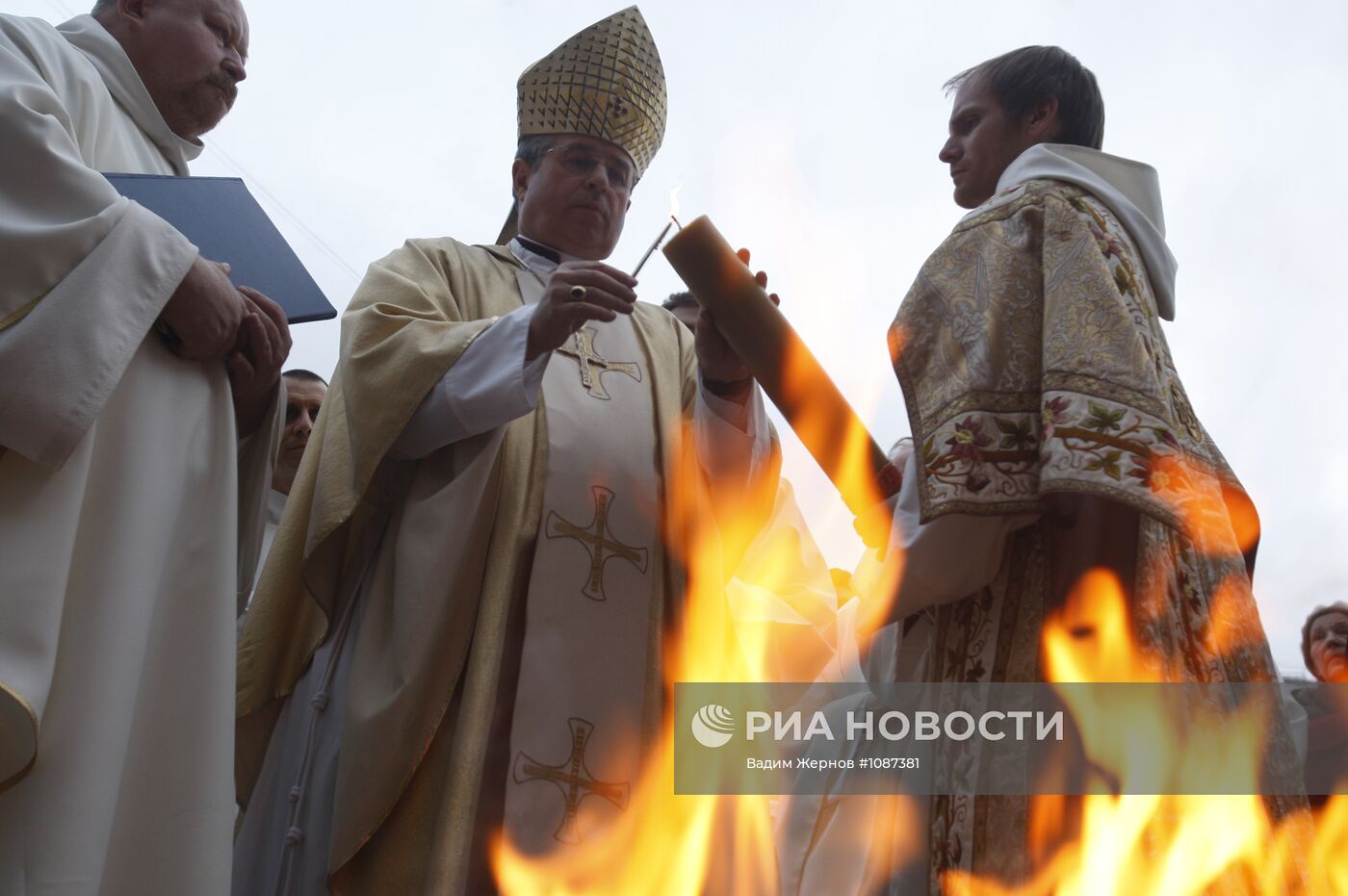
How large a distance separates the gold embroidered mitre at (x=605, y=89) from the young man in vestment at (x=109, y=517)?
150 centimetres

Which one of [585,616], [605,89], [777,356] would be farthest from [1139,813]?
[605,89]

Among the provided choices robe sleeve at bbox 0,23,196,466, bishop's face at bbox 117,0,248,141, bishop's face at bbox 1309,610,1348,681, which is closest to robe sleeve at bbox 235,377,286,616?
robe sleeve at bbox 0,23,196,466

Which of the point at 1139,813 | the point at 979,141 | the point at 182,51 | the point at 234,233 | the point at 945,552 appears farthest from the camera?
the point at 182,51

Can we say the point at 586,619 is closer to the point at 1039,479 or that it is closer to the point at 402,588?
the point at 402,588

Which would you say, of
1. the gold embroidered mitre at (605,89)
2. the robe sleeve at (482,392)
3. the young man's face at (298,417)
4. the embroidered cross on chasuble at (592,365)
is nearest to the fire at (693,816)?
the embroidered cross on chasuble at (592,365)

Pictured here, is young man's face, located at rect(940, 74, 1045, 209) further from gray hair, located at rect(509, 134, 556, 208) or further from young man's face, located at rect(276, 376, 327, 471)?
young man's face, located at rect(276, 376, 327, 471)

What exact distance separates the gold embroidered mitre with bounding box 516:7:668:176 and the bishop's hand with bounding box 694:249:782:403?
0.97 m

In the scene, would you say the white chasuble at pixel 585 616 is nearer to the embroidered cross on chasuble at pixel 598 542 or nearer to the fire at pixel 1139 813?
the embroidered cross on chasuble at pixel 598 542

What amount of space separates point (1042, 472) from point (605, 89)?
218 cm

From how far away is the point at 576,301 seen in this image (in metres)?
3.06

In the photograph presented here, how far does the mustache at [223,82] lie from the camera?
11.2 ft

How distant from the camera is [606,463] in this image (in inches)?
137

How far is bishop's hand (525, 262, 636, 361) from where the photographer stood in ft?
10.0

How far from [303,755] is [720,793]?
0.99 metres
